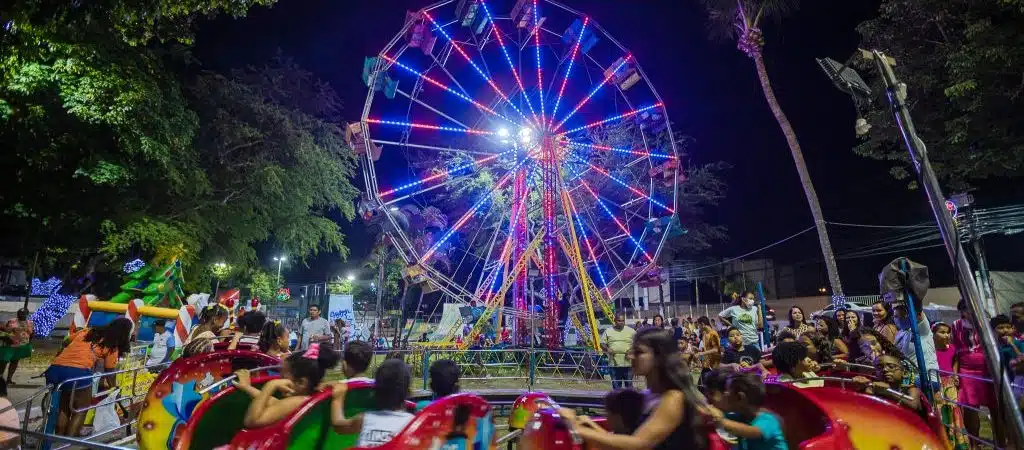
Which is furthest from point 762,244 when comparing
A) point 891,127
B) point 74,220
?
point 74,220

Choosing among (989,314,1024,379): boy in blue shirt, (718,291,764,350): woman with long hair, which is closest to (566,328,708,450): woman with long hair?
(989,314,1024,379): boy in blue shirt

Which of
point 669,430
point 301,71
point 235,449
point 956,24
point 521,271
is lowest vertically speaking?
point 235,449

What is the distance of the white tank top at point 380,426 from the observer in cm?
280

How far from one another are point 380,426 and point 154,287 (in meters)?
11.1

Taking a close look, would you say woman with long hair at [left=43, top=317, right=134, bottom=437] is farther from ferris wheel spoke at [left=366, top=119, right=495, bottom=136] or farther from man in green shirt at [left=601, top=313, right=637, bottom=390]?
ferris wheel spoke at [left=366, top=119, right=495, bottom=136]

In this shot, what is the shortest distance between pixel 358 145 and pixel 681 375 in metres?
13.1

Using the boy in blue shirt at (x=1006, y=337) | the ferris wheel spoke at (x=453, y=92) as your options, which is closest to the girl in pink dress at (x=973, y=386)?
the boy in blue shirt at (x=1006, y=337)

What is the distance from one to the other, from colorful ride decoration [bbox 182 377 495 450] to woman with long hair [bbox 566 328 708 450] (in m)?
0.73

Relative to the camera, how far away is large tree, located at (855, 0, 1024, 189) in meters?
11.8

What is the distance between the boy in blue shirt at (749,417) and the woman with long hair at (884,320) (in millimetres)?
4253

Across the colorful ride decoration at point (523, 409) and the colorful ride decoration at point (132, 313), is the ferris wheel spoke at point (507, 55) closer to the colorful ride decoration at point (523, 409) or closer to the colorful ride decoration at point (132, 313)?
the colorful ride decoration at point (132, 313)

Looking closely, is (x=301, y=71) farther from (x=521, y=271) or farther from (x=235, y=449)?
(x=235, y=449)

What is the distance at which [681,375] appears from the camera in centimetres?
236

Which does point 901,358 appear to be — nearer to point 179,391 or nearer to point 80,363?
point 179,391
